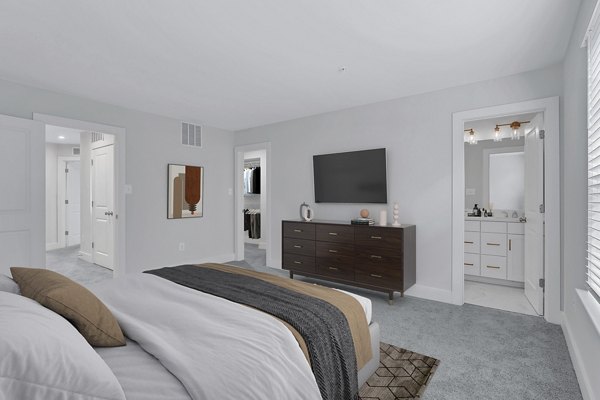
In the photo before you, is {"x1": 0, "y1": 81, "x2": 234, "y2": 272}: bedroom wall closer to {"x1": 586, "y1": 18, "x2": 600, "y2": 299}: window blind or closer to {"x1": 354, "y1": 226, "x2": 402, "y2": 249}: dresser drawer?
{"x1": 354, "y1": 226, "x2": 402, "y2": 249}: dresser drawer

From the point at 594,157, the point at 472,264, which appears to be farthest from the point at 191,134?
the point at 594,157

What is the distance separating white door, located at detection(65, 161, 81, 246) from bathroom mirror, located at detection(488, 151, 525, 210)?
830 centimetres

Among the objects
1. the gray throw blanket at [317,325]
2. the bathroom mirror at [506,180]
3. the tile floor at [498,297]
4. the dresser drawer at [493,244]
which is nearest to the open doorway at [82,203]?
the gray throw blanket at [317,325]

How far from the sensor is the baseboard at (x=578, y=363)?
1.81m

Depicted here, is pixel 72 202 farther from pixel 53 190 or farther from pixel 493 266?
pixel 493 266

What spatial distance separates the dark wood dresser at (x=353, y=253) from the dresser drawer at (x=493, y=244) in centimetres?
139

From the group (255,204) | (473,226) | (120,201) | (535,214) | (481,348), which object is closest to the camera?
(481,348)

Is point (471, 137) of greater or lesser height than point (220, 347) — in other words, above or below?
above

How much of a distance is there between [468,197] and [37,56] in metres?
5.67

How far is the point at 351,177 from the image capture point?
13.9 feet

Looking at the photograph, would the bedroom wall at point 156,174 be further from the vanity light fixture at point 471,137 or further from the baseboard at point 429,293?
the vanity light fixture at point 471,137

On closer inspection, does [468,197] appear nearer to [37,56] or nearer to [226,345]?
[226,345]

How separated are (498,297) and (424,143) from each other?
81.5 inches

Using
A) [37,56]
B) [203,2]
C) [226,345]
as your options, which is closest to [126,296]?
[226,345]
